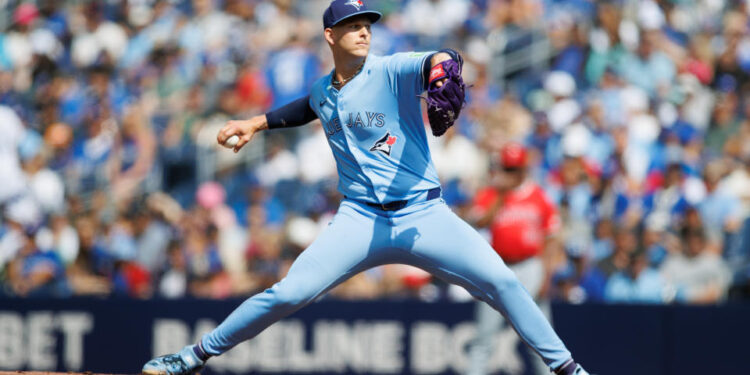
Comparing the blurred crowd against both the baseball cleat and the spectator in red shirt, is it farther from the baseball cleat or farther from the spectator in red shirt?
the baseball cleat

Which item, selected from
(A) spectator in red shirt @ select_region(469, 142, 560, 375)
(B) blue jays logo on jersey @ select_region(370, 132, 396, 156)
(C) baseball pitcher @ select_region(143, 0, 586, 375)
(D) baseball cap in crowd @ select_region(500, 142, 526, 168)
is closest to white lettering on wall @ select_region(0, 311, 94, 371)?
(A) spectator in red shirt @ select_region(469, 142, 560, 375)

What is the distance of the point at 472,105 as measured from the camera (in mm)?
11016

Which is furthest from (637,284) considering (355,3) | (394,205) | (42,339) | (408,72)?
(42,339)

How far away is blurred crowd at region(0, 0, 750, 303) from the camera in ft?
30.5

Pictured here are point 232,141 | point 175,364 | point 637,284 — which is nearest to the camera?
point 175,364

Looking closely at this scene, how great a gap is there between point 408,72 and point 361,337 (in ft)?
14.6

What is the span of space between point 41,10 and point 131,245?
17.5 ft

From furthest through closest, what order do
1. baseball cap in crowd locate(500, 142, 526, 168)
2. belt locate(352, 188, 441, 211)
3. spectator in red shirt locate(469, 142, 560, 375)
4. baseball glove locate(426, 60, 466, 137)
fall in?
baseball cap in crowd locate(500, 142, 526, 168), spectator in red shirt locate(469, 142, 560, 375), belt locate(352, 188, 441, 211), baseball glove locate(426, 60, 466, 137)

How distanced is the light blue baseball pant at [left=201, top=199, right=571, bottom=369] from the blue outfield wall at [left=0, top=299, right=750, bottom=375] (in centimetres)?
288

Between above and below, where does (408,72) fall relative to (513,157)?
above

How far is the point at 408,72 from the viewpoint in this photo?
4750mm

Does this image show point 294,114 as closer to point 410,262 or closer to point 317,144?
point 410,262

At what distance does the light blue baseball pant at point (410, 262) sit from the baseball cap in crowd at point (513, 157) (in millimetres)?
2544

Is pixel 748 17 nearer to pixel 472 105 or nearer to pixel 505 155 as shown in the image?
pixel 472 105
